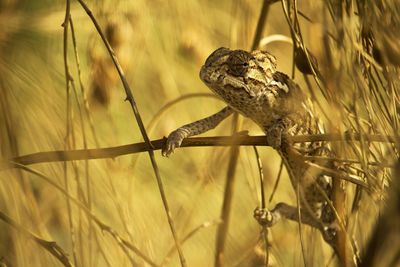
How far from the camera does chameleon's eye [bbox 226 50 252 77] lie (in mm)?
1317

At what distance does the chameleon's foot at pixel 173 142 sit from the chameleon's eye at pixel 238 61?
0.71 feet

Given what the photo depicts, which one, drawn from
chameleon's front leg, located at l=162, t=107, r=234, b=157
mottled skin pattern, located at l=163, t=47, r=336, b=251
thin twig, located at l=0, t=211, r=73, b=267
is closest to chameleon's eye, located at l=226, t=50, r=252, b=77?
mottled skin pattern, located at l=163, t=47, r=336, b=251

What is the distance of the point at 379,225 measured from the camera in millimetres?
560

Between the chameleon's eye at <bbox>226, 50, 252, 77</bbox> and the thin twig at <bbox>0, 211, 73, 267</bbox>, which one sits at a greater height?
the chameleon's eye at <bbox>226, 50, 252, 77</bbox>

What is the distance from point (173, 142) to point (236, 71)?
251 mm

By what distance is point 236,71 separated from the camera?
53.3 inches

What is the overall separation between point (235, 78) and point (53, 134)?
50 cm

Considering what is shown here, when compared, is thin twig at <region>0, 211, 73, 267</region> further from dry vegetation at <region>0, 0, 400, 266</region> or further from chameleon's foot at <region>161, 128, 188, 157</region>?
chameleon's foot at <region>161, 128, 188, 157</region>

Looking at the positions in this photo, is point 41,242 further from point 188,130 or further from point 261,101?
point 261,101

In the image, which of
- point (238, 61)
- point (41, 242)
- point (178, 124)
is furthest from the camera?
point (178, 124)

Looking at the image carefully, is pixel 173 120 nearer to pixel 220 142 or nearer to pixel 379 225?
pixel 220 142

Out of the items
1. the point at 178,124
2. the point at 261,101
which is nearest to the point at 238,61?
the point at 261,101

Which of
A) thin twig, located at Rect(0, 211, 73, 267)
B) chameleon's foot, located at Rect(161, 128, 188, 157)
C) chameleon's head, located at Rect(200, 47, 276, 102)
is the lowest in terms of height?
thin twig, located at Rect(0, 211, 73, 267)

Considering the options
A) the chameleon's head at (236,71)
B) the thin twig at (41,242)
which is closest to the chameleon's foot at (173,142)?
the chameleon's head at (236,71)
